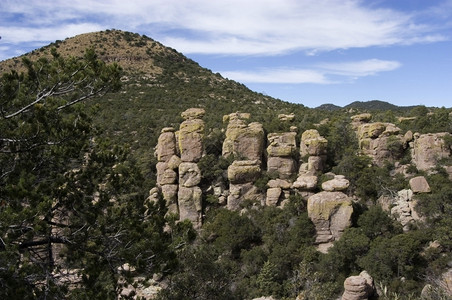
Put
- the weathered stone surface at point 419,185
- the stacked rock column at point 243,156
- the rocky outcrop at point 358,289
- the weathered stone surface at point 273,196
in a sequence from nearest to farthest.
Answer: the rocky outcrop at point 358,289 < the weathered stone surface at point 419,185 < the weathered stone surface at point 273,196 < the stacked rock column at point 243,156

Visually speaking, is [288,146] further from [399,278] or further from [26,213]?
[26,213]

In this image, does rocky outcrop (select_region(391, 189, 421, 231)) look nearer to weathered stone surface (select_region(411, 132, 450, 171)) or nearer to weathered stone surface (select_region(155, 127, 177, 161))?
weathered stone surface (select_region(411, 132, 450, 171))

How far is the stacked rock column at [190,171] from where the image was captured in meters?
24.5

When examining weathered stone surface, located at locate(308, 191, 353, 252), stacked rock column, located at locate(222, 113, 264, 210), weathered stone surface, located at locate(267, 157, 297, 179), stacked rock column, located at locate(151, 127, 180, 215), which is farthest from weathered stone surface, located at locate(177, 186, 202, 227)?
weathered stone surface, located at locate(308, 191, 353, 252)

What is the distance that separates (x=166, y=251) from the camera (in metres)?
8.20

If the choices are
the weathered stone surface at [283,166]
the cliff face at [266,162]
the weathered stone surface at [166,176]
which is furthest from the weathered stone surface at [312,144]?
the weathered stone surface at [166,176]

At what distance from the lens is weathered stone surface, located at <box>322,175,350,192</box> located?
21.5m

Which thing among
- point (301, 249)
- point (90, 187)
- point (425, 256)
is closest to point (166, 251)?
point (90, 187)

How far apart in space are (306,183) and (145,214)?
49.8 feet

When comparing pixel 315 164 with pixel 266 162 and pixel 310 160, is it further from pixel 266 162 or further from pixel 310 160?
pixel 266 162

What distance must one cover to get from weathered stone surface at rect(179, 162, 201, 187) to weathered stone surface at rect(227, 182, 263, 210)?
7.71ft

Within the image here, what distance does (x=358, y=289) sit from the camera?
1672cm

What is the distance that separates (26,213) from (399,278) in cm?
1665

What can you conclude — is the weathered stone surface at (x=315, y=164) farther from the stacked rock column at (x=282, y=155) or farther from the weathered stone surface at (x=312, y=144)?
the stacked rock column at (x=282, y=155)
